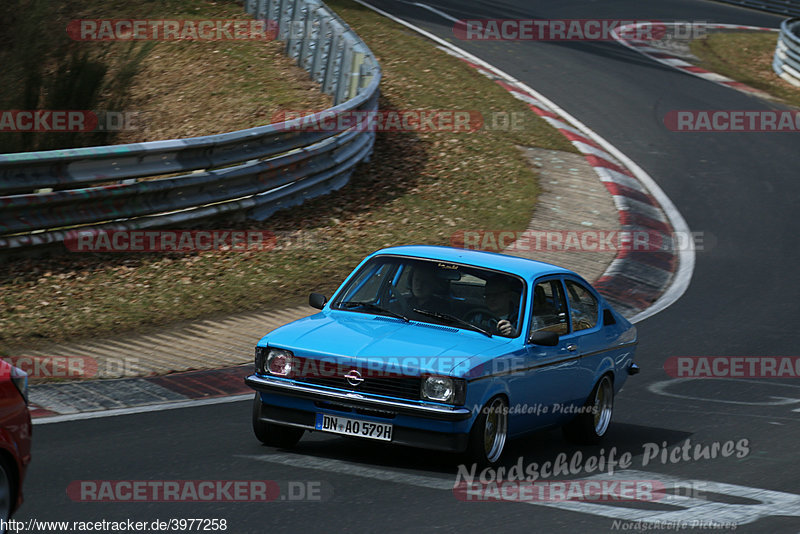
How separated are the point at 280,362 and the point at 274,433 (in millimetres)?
595

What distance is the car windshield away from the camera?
27.0 feet

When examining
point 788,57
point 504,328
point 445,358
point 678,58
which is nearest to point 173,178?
point 504,328

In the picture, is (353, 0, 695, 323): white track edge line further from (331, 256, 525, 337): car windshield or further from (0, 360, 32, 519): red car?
(0, 360, 32, 519): red car

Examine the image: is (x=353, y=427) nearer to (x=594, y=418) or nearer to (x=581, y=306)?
(x=594, y=418)

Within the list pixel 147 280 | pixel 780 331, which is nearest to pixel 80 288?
pixel 147 280

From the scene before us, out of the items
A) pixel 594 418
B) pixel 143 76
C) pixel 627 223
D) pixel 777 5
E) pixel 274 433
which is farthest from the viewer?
pixel 777 5

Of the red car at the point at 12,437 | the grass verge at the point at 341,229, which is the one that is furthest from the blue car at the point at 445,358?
the grass verge at the point at 341,229

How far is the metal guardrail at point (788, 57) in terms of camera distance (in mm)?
29844

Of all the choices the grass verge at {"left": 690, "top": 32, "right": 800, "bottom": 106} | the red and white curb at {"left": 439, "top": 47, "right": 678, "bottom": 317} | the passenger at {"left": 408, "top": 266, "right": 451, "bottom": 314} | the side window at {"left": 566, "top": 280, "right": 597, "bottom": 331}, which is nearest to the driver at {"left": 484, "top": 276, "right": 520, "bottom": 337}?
the passenger at {"left": 408, "top": 266, "right": 451, "bottom": 314}

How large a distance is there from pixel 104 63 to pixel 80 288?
11921mm

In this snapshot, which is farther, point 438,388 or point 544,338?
point 544,338

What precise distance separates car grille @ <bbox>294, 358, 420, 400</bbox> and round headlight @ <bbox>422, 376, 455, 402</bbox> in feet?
0.20

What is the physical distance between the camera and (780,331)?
43.6 ft

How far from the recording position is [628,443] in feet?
29.8
